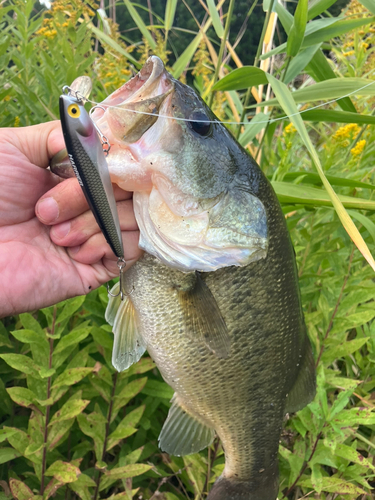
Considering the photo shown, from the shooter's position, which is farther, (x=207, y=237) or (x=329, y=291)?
(x=329, y=291)

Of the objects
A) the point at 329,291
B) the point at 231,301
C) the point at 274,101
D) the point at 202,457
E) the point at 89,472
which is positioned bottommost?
the point at 89,472

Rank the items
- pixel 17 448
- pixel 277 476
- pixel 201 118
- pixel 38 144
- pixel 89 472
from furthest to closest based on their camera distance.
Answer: pixel 89 472
pixel 277 476
pixel 17 448
pixel 38 144
pixel 201 118

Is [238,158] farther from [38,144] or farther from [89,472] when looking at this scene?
[89,472]

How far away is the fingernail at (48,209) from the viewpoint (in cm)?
84

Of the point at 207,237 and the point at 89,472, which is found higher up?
the point at 207,237

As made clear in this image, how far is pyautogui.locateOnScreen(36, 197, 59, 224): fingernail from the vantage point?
84 cm

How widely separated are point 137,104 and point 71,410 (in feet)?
2.91

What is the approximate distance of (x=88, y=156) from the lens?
2.18 ft

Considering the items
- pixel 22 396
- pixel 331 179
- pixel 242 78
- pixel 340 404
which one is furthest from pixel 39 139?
pixel 340 404

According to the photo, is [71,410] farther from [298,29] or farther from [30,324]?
[298,29]

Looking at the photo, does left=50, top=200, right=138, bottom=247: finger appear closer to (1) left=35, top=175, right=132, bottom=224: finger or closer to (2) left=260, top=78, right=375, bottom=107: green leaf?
(1) left=35, top=175, right=132, bottom=224: finger

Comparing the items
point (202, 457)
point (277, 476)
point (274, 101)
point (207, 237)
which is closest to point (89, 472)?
point (202, 457)

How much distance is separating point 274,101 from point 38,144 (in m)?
0.77

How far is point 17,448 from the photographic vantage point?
1.08 m
